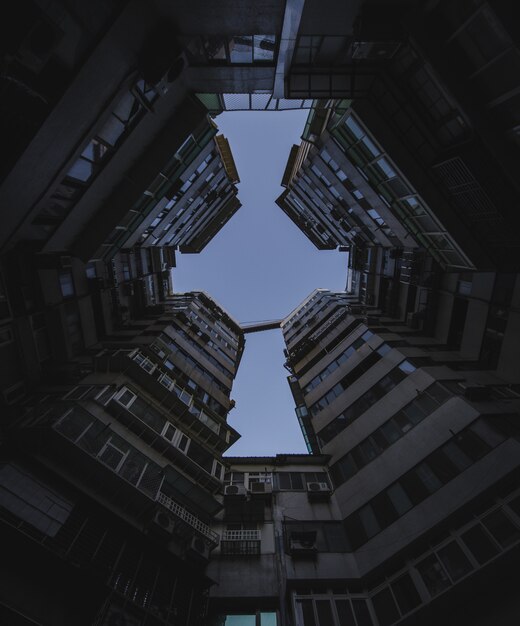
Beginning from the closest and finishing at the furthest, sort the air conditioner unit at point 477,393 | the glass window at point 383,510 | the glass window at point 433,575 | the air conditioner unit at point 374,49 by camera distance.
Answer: the glass window at point 433,575, the air conditioner unit at point 374,49, the glass window at point 383,510, the air conditioner unit at point 477,393

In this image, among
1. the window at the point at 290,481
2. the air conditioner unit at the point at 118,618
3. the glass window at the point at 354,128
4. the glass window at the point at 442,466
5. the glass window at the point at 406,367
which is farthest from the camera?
the glass window at the point at 406,367

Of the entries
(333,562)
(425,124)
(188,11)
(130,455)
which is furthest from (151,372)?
(425,124)

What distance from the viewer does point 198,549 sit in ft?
41.9

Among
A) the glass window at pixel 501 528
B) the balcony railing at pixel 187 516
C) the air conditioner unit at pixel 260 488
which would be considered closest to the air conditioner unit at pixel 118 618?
the balcony railing at pixel 187 516

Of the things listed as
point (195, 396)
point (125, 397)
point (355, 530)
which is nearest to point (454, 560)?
point (355, 530)

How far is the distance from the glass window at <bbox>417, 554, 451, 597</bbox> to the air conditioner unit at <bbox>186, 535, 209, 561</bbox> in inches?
342

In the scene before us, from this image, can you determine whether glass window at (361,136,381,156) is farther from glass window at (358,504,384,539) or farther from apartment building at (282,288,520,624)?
glass window at (358,504,384,539)

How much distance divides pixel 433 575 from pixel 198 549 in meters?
9.26

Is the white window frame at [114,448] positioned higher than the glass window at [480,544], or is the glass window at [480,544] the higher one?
the white window frame at [114,448]

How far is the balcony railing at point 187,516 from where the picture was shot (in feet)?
43.1

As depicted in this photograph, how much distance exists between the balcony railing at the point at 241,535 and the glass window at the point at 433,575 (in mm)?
7061

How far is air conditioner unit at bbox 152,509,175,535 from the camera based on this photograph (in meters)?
12.0

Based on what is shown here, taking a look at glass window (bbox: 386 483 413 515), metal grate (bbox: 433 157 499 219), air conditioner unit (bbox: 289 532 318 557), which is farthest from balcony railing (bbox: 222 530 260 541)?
metal grate (bbox: 433 157 499 219)

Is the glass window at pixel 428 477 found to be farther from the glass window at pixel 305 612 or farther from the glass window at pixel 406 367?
the glass window at pixel 305 612
